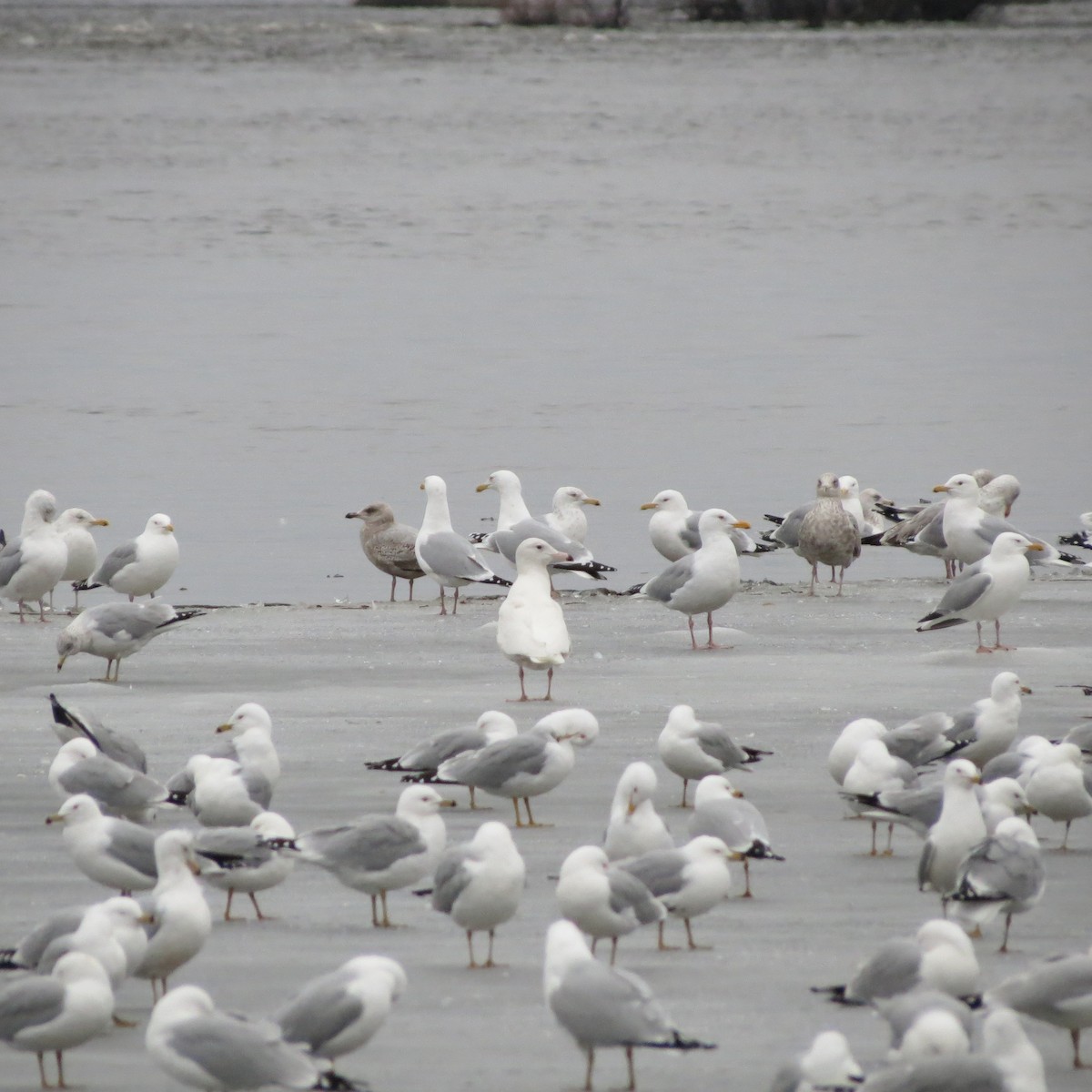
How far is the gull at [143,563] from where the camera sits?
514 inches

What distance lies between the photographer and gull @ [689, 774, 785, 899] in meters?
7.22

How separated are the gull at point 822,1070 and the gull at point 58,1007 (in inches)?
71.4

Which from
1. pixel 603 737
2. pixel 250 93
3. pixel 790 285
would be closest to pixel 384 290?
pixel 790 285

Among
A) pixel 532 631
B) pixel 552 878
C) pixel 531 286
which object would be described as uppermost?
pixel 531 286

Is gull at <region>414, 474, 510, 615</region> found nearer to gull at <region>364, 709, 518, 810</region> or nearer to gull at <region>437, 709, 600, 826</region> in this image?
gull at <region>364, 709, 518, 810</region>

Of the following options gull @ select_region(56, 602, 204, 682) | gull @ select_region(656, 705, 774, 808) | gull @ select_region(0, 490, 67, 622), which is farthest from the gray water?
gull @ select_region(656, 705, 774, 808)

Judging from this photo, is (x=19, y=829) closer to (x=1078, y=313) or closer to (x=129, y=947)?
(x=129, y=947)

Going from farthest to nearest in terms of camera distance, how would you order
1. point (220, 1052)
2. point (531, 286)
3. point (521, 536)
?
point (531, 286) → point (521, 536) → point (220, 1052)

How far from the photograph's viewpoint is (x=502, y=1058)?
605 centimetres

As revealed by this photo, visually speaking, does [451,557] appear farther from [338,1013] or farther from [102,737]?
[338,1013]

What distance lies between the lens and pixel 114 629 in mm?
11062

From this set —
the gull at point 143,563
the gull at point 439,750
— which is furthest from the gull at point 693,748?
the gull at point 143,563

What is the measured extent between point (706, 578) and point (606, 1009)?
6524mm

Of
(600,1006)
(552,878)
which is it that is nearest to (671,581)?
(552,878)
